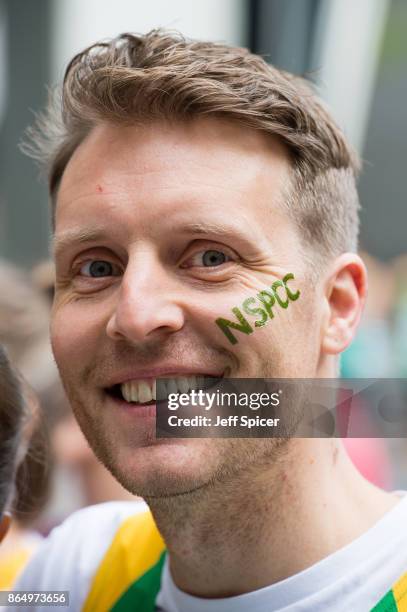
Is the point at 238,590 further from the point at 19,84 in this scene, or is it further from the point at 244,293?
the point at 19,84

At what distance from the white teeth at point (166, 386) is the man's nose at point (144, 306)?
82mm

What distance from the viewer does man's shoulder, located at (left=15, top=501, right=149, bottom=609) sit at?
1534mm

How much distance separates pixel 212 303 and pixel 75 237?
26 centimetres

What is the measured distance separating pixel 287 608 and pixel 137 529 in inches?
18.2

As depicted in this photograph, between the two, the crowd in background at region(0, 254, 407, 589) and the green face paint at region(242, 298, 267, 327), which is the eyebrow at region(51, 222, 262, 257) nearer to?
the green face paint at region(242, 298, 267, 327)

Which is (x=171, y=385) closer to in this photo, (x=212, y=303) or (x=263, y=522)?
(x=212, y=303)

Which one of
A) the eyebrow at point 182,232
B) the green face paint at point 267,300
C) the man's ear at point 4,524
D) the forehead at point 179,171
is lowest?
the man's ear at point 4,524

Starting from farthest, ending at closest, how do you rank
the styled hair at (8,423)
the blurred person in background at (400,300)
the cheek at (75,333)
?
1. the blurred person in background at (400,300)
2. the styled hair at (8,423)
3. the cheek at (75,333)

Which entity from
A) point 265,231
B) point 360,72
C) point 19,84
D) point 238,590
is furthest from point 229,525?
point 19,84

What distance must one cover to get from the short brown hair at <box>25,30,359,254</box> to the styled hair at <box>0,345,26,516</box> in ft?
1.30

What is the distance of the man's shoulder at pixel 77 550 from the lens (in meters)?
1.53

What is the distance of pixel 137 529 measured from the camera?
5.30 ft

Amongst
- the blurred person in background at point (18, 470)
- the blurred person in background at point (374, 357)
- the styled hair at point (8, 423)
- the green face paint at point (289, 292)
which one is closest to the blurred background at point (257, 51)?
the blurred person in background at point (374, 357)

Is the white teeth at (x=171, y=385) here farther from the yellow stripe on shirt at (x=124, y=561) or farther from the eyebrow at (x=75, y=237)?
the yellow stripe on shirt at (x=124, y=561)
